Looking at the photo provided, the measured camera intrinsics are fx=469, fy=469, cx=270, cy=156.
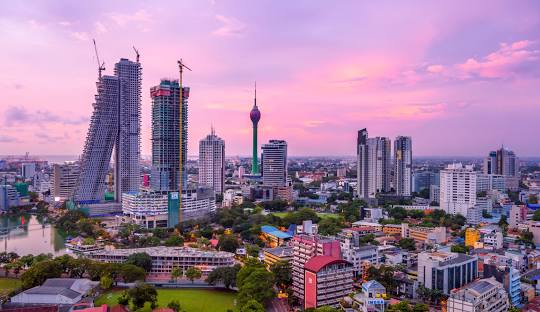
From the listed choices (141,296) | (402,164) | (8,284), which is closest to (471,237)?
(141,296)

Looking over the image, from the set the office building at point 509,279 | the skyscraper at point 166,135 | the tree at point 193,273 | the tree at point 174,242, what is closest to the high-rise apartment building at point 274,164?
the skyscraper at point 166,135

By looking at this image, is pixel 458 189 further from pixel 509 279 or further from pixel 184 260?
pixel 184 260

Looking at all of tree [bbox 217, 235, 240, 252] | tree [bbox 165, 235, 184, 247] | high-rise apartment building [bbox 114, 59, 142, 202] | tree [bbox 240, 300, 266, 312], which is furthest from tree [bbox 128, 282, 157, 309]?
high-rise apartment building [bbox 114, 59, 142, 202]

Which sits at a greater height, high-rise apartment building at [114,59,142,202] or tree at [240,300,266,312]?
high-rise apartment building at [114,59,142,202]

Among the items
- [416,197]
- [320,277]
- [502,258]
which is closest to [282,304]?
[320,277]

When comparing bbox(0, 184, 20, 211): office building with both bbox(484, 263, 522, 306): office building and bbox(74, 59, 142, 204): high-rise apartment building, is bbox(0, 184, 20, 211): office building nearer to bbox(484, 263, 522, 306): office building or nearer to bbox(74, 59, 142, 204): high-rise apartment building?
bbox(74, 59, 142, 204): high-rise apartment building

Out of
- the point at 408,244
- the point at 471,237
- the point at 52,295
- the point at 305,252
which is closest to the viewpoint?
the point at 52,295

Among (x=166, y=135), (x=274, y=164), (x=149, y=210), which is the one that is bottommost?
(x=149, y=210)
